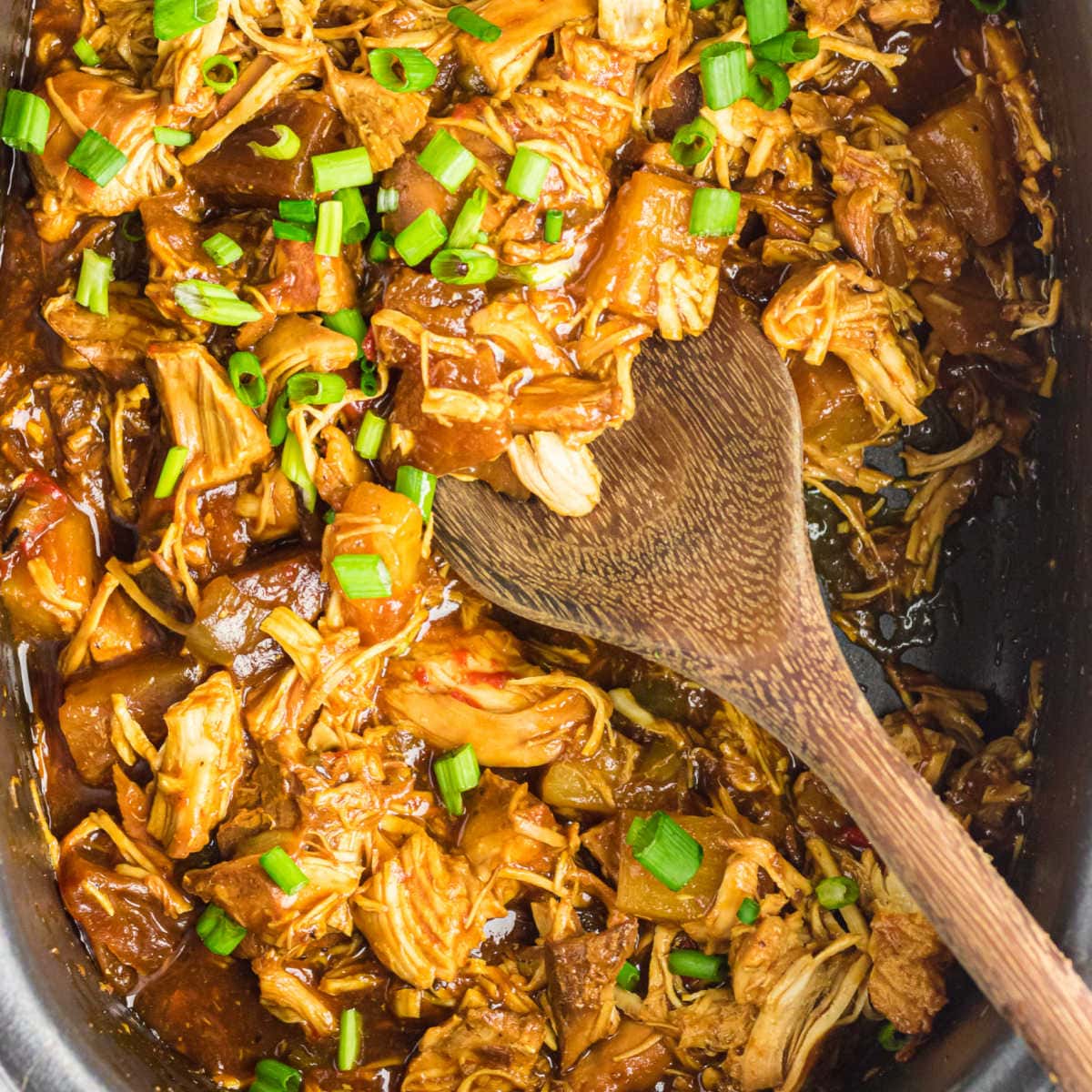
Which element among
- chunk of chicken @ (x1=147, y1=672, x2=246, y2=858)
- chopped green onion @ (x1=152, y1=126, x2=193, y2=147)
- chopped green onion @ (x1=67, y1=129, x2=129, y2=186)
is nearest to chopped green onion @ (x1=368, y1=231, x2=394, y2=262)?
chopped green onion @ (x1=152, y1=126, x2=193, y2=147)

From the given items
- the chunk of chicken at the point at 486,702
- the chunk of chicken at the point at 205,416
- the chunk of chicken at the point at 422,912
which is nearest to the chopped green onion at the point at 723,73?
the chunk of chicken at the point at 205,416

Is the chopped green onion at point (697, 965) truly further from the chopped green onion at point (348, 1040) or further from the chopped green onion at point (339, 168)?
the chopped green onion at point (339, 168)

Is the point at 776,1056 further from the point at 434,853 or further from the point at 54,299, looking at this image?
the point at 54,299

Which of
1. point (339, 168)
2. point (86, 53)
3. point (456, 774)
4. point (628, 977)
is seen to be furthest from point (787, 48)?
point (628, 977)

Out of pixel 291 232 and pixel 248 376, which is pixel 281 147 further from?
pixel 248 376

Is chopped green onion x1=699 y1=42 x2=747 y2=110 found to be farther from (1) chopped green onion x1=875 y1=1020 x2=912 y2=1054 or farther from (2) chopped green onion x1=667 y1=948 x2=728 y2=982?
(1) chopped green onion x1=875 y1=1020 x2=912 y2=1054

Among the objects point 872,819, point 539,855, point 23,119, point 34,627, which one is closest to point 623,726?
point 539,855
